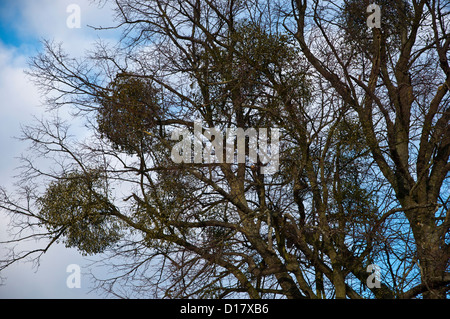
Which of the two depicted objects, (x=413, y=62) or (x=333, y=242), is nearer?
(x=333, y=242)

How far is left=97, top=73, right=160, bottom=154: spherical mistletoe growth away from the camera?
7.41 meters

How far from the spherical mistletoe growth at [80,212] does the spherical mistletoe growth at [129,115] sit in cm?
75

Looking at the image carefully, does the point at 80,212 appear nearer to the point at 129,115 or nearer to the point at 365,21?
the point at 129,115

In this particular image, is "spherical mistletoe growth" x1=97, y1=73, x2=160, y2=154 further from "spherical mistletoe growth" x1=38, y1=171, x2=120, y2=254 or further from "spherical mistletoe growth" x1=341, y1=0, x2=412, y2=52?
"spherical mistletoe growth" x1=341, y1=0, x2=412, y2=52

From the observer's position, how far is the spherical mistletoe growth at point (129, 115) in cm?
741

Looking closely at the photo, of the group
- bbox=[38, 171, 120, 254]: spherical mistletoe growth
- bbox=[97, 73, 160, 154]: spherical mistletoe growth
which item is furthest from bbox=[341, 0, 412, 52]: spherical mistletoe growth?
bbox=[38, 171, 120, 254]: spherical mistletoe growth

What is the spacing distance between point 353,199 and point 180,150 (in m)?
2.68

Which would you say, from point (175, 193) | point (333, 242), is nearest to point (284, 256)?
point (333, 242)

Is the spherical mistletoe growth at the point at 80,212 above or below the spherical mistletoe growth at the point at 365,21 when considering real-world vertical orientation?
below

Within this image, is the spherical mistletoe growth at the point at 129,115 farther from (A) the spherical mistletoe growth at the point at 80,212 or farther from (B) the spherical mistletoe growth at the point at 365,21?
(B) the spherical mistletoe growth at the point at 365,21

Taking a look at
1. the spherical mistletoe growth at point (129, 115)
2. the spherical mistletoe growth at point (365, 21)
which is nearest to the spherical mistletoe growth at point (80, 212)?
the spherical mistletoe growth at point (129, 115)

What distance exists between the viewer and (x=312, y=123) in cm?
704

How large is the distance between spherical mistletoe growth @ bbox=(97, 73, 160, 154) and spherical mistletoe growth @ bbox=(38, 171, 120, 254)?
0.75 metres
